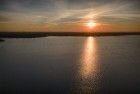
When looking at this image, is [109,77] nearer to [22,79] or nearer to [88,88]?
[88,88]

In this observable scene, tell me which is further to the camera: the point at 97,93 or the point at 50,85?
the point at 50,85

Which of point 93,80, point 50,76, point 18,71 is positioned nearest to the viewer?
point 93,80

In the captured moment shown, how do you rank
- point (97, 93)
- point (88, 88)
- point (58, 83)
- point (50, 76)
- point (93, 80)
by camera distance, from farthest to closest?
point (50, 76) < point (93, 80) < point (58, 83) < point (88, 88) < point (97, 93)

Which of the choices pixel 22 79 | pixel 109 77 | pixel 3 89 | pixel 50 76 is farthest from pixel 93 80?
pixel 3 89

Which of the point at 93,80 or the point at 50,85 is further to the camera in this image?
the point at 93,80

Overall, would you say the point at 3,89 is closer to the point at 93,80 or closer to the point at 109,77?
the point at 93,80

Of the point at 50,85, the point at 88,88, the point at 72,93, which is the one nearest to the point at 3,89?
the point at 50,85

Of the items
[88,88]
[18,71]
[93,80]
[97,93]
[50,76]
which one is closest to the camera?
[97,93]

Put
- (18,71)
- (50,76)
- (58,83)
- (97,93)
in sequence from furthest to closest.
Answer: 1. (18,71)
2. (50,76)
3. (58,83)
4. (97,93)
